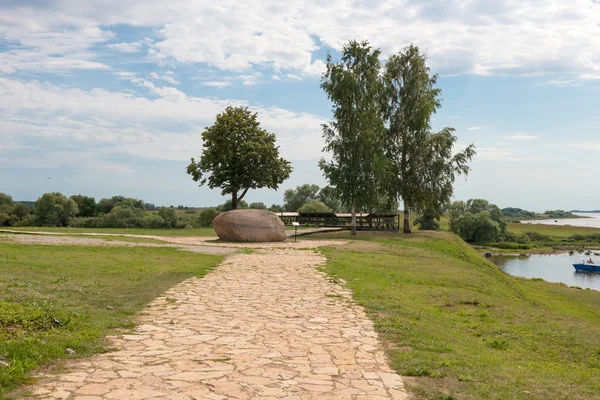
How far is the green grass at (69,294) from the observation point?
19.6 ft

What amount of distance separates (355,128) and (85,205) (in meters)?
46.8

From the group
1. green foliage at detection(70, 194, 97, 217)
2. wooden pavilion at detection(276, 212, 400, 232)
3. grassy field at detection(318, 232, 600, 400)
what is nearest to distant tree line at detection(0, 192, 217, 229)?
green foliage at detection(70, 194, 97, 217)

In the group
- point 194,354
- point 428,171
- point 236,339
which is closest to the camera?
point 194,354

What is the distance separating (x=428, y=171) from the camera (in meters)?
36.8

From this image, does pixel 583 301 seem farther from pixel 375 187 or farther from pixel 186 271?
pixel 186 271

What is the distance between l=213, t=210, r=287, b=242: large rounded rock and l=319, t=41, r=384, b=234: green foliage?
8.62 meters

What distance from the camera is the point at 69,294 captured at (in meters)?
9.62

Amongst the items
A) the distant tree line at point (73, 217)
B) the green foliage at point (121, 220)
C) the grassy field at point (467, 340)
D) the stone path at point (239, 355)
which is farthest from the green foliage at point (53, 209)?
the stone path at point (239, 355)

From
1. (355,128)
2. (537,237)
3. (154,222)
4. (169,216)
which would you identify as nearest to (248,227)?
(355,128)

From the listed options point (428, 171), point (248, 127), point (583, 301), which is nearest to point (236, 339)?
point (583, 301)

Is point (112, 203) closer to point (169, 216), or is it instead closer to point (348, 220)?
point (169, 216)

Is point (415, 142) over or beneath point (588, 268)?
over

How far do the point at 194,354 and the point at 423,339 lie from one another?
138 inches

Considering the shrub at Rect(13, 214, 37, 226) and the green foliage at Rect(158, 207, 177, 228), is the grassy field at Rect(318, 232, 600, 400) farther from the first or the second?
the shrub at Rect(13, 214, 37, 226)
